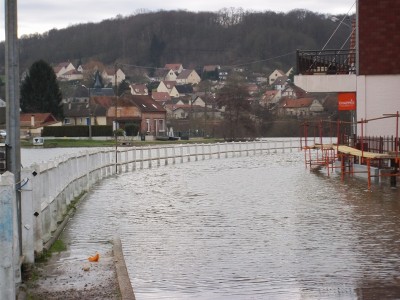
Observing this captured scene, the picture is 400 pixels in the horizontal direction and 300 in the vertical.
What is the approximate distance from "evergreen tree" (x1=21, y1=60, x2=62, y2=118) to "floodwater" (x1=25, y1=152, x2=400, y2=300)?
9573 centimetres

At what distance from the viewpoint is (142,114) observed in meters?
124

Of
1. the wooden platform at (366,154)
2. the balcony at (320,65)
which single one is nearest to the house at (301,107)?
the balcony at (320,65)

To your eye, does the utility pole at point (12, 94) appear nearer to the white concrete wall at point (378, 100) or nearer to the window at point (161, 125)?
the white concrete wall at point (378, 100)

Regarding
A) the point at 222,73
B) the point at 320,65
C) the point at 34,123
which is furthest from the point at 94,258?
the point at 222,73

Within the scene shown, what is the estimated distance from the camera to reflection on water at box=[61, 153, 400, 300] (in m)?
10.9

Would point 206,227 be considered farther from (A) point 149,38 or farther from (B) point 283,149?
(A) point 149,38

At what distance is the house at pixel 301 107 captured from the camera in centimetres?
12786

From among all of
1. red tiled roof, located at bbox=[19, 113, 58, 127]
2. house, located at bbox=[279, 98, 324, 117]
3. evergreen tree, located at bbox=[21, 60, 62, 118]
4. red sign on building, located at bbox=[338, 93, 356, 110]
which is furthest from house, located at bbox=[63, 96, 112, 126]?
red sign on building, located at bbox=[338, 93, 356, 110]

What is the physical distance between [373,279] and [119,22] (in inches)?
7065

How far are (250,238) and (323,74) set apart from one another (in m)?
24.1

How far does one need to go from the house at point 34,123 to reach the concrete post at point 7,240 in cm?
10297

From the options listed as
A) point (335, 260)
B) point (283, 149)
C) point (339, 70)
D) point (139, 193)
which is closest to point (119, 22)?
point (283, 149)

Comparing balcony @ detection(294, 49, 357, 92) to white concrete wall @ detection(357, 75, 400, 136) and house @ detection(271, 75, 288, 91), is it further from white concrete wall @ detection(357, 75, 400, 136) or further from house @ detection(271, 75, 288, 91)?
house @ detection(271, 75, 288, 91)

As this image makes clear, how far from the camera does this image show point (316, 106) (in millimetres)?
135750
